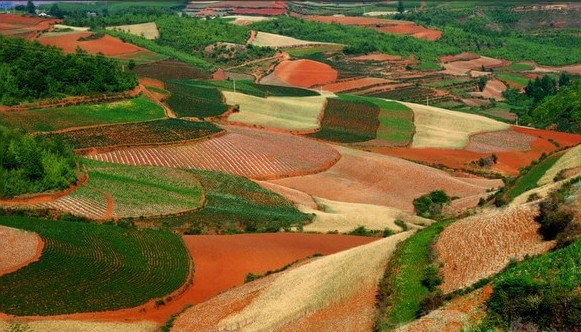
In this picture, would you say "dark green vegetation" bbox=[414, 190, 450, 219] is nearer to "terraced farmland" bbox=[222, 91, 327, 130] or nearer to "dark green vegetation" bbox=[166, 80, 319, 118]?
"terraced farmland" bbox=[222, 91, 327, 130]

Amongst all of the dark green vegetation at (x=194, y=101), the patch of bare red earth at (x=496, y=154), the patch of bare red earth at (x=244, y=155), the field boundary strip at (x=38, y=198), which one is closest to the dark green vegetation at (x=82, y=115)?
the dark green vegetation at (x=194, y=101)

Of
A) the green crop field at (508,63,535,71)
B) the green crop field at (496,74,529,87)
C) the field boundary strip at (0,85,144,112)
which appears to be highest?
the field boundary strip at (0,85,144,112)

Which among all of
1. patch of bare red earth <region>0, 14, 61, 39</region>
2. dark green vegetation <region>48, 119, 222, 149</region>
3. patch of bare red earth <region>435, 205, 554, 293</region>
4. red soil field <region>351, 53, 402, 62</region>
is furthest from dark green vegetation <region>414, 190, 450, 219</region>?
red soil field <region>351, 53, 402, 62</region>

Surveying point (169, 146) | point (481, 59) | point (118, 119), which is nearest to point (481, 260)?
point (169, 146)

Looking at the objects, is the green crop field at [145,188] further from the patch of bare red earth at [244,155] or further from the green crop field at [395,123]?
the green crop field at [395,123]

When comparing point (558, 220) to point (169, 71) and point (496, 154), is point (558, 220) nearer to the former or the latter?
point (496, 154)

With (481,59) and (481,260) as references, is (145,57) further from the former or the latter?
(481,260)
